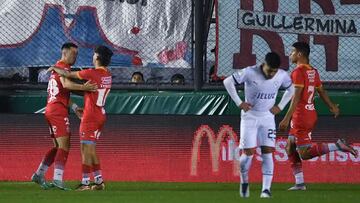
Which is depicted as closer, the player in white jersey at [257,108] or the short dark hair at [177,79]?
the player in white jersey at [257,108]

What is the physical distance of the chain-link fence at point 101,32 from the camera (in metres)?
19.9

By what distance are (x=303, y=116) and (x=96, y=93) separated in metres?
3.13

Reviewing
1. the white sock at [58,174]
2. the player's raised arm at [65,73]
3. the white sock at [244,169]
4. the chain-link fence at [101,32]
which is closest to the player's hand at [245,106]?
the white sock at [244,169]

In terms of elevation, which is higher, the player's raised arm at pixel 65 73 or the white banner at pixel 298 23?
the white banner at pixel 298 23

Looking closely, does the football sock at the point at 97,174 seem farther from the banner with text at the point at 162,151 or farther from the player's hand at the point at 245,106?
the banner with text at the point at 162,151

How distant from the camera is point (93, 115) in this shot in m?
16.3

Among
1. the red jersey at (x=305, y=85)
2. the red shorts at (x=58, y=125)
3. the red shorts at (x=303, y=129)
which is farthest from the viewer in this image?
the red shorts at (x=303, y=129)

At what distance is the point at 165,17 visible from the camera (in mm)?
20016

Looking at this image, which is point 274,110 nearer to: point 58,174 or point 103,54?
point 103,54

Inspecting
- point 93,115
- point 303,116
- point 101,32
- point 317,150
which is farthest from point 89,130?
point 101,32

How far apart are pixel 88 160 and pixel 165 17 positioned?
4497mm

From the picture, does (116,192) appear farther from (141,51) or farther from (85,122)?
(141,51)

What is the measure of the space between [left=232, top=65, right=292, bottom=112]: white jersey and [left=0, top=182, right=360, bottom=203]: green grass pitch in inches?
47.2

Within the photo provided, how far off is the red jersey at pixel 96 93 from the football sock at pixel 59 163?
0.61 m
